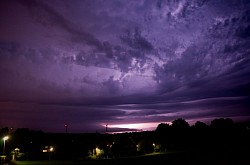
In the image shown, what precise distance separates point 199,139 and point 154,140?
52.1 feet

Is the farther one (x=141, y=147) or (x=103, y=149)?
(x=141, y=147)

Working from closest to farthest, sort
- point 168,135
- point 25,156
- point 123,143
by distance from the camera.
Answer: point 25,156 → point 123,143 → point 168,135

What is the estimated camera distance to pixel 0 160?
3644 cm

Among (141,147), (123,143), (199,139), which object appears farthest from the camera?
Answer: (199,139)

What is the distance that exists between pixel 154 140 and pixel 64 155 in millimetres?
37469

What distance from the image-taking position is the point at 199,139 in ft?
271

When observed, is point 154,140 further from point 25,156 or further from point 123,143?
point 25,156

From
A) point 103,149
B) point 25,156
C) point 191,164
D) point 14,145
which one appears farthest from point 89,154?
point 191,164

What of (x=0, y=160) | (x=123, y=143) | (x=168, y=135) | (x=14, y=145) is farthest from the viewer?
(x=168, y=135)

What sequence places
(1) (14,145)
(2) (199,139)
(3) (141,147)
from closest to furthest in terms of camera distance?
(1) (14,145) → (3) (141,147) → (2) (199,139)

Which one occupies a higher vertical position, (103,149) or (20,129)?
(20,129)

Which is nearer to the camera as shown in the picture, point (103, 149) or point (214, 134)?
point (103, 149)

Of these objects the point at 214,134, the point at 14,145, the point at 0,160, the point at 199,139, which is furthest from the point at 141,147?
the point at 0,160

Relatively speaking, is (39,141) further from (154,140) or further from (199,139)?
(199,139)
